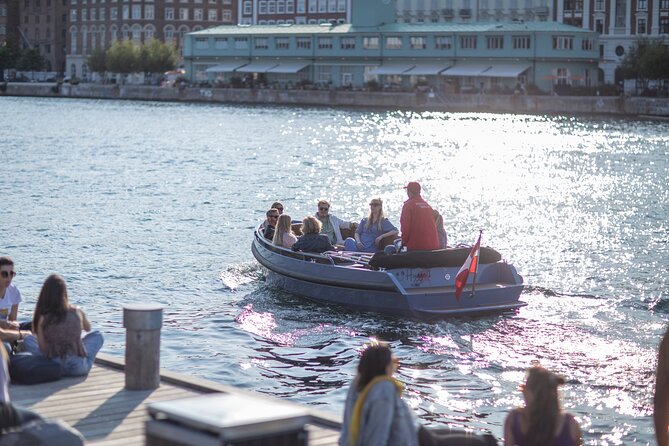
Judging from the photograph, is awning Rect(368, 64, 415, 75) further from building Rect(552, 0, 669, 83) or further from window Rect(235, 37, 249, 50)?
building Rect(552, 0, 669, 83)

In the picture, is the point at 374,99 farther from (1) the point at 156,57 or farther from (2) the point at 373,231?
(2) the point at 373,231

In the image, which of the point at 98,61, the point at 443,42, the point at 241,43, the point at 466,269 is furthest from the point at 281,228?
the point at 98,61

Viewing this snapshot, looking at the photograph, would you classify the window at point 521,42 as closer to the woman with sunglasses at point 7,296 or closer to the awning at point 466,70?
the awning at point 466,70

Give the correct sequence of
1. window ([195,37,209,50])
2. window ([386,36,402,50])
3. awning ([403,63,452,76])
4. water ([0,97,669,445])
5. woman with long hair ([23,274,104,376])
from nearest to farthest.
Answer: woman with long hair ([23,274,104,376]) → water ([0,97,669,445]) → awning ([403,63,452,76]) → window ([386,36,402,50]) → window ([195,37,209,50])

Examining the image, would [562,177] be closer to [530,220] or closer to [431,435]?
[530,220]

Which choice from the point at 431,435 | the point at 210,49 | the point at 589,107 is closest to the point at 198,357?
the point at 431,435

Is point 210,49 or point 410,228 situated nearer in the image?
point 410,228

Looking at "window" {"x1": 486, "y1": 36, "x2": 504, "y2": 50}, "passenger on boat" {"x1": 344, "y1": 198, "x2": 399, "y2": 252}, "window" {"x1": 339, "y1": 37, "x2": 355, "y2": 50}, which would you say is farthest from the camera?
"window" {"x1": 339, "y1": 37, "x2": 355, "y2": 50}

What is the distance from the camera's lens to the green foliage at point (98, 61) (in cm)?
18350

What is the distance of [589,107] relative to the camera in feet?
402

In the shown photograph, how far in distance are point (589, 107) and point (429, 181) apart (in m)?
60.3

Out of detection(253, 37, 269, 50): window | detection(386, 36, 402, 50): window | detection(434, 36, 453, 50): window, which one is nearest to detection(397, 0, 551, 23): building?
detection(434, 36, 453, 50): window

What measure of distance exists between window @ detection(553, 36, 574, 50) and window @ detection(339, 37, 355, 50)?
26.4m

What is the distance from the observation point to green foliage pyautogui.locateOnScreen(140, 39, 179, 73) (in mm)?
177250
